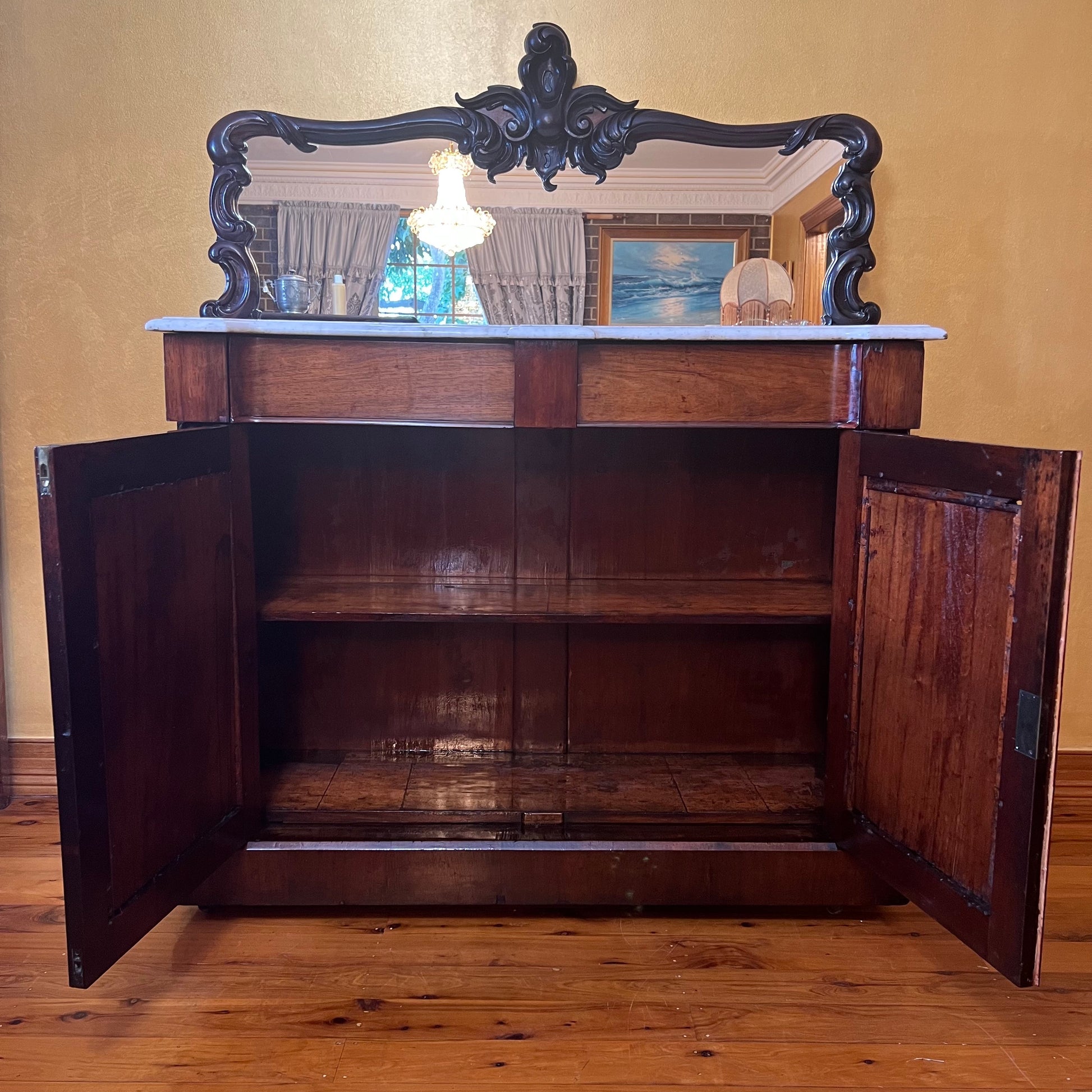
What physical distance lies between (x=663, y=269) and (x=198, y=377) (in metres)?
1.08

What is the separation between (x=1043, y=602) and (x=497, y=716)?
4.33ft

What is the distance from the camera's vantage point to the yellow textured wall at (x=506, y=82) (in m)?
2.39

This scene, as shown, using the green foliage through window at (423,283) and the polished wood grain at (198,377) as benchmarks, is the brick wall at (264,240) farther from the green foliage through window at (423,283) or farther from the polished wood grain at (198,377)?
the polished wood grain at (198,377)

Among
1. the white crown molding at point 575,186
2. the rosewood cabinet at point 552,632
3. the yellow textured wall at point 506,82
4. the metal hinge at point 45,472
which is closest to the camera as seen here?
the metal hinge at point 45,472

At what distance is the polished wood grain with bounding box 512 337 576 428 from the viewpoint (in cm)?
176

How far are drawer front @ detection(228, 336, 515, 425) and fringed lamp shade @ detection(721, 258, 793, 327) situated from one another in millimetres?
693

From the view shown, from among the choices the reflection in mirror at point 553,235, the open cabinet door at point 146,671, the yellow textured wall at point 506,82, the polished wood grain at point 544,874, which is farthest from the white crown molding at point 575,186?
the polished wood grain at point 544,874

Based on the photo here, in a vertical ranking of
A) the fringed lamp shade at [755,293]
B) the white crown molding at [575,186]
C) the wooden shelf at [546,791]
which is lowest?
the wooden shelf at [546,791]

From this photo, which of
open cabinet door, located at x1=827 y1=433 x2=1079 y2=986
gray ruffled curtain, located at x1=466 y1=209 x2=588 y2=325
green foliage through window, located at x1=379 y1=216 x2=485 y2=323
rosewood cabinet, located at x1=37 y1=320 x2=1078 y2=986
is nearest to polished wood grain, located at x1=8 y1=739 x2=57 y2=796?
rosewood cabinet, located at x1=37 y1=320 x2=1078 y2=986

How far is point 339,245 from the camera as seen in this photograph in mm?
2154

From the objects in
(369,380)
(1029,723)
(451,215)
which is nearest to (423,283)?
(451,215)

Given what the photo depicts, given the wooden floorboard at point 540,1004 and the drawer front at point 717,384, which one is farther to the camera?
the drawer front at point 717,384

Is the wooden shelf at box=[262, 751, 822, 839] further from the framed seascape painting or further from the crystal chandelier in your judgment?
the crystal chandelier

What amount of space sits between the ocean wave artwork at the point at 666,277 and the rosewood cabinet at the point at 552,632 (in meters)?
0.31
